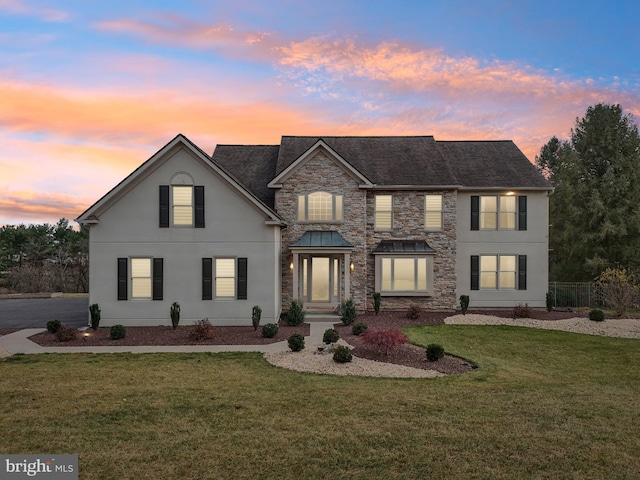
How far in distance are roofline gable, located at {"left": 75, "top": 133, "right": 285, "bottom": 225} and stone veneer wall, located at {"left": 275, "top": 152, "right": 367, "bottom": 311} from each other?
316 cm

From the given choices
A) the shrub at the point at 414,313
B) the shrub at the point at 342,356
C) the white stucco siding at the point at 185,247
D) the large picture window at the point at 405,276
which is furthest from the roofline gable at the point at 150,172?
the shrub at the point at 414,313

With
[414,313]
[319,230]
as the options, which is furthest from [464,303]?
[319,230]

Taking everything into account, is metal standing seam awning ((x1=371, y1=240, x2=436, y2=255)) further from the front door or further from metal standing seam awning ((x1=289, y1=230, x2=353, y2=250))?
the front door

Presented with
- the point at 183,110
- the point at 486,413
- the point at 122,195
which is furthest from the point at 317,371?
the point at 183,110

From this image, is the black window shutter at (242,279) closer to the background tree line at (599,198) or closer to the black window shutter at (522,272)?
the black window shutter at (522,272)

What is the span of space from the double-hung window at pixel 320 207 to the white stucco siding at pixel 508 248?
723 cm

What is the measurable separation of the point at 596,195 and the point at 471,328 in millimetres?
21183

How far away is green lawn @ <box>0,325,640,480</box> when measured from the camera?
5.45 m

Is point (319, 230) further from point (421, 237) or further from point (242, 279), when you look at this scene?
point (421, 237)

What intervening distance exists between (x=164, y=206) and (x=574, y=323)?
19942 mm

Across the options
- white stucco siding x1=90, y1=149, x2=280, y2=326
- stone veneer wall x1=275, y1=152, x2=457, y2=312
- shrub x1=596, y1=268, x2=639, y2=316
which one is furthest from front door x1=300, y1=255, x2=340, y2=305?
shrub x1=596, y1=268, x2=639, y2=316

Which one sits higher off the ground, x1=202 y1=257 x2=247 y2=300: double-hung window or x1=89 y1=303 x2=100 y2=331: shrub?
x1=202 y1=257 x2=247 y2=300: double-hung window

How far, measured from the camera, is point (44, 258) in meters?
43.6

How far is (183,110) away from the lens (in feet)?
76.3
